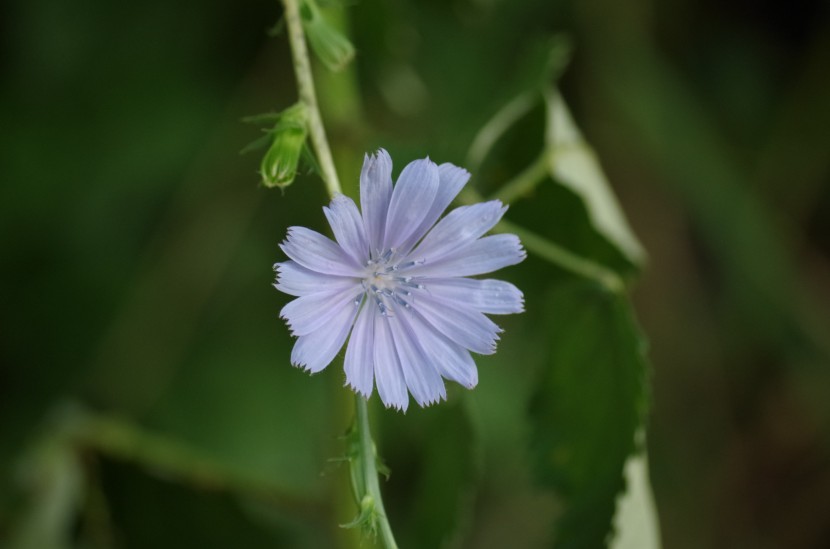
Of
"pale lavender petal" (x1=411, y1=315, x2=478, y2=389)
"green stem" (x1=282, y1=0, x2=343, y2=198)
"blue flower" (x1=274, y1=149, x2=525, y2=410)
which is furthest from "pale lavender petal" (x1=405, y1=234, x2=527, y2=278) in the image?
"green stem" (x1=282, y1=0, x2=343, y2=198)

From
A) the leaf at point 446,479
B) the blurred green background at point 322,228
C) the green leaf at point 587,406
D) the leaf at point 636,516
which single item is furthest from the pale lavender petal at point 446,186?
the blurred green background at point 322,228

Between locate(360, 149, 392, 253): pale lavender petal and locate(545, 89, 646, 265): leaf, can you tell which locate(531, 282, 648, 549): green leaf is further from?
locate(360, 149, 392, 253): pale lavender petal

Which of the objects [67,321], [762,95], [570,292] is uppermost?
[762,95]

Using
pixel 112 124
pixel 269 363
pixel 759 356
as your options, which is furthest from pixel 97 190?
pixel 759 356

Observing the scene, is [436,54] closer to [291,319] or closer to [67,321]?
[67,321]

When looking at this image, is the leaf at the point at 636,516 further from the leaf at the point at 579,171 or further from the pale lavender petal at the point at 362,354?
the pale lavender petal at the point at 362,354

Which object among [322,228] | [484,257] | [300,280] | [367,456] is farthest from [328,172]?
[322,228]

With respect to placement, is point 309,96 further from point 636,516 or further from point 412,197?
point 636,516
